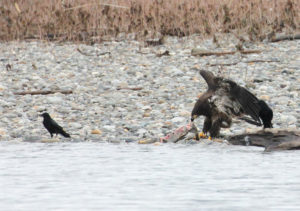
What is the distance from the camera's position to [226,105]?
7699 mm

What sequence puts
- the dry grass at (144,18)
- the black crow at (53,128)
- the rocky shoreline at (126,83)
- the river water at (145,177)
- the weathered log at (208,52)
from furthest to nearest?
1. the dry grass at (144,18)
2. the weathered log at (208,52)
3. the rocky shoreline at (126,83)
4. the black crow at (53,128)
5. the river water at (145,177)

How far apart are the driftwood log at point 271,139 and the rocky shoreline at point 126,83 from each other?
67 centimetres

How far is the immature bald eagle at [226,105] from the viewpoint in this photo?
301 inches

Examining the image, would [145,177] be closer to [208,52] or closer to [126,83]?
[126,83]

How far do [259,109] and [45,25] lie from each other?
398 inches

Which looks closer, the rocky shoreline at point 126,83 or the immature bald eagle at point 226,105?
the immature bald eagle at point 226,105

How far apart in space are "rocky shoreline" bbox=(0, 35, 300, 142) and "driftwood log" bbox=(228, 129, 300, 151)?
0.67m

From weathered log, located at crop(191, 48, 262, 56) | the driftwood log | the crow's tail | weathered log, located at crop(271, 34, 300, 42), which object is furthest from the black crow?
weathered log, located at crop(271, 34, 300, 42)

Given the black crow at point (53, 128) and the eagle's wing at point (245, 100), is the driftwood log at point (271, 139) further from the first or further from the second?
the black crow at point (53, 128)

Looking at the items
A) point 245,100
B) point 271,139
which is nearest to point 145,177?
point 271,139

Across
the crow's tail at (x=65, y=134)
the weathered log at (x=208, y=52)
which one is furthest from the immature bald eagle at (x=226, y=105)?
the weathered log at (x=208, y=52)

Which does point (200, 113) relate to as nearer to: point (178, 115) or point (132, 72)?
point (178, 115)

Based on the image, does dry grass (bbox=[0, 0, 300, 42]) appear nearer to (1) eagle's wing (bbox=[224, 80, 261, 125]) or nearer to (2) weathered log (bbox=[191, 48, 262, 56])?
(2) weathered log (bbox=[191, 48, 262, 56])

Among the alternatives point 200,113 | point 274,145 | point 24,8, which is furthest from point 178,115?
point 24,8
